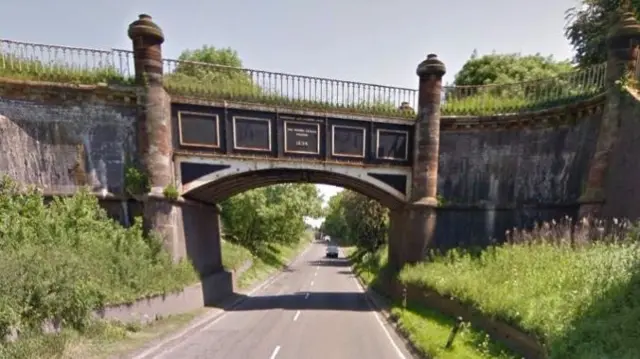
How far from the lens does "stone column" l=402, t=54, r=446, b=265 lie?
48.1ft

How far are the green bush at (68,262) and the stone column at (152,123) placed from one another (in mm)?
592

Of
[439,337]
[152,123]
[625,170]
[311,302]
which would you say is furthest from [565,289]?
[152,123]

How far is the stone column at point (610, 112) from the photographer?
11219 millimetres

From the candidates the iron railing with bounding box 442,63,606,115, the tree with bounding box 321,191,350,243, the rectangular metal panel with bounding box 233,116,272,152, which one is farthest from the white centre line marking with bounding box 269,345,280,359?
the tree with bounding box 321,191,350,243

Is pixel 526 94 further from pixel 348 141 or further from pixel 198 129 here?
pixel 198 129

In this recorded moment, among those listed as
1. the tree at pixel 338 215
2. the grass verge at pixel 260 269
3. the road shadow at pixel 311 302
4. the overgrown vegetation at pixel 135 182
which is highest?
the overgrown vegetation at pixel 135 182

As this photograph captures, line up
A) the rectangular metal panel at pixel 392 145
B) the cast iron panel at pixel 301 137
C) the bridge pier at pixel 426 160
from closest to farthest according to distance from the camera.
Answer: the cast iron panel at pixel 301 137 < the bridge pier at pixel 426 160 < the rectangular metal panel at pixel 392 145

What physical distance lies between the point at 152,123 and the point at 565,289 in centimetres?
1293

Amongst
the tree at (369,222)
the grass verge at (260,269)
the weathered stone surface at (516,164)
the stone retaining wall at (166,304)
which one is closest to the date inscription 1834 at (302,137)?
the weathered stone surface at (516,164)

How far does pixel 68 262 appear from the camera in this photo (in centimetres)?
804

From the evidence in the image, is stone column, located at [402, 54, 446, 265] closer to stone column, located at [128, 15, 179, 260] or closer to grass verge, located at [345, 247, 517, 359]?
grass verge, located at [345, 247, 517, 359]

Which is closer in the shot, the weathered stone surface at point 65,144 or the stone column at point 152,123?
the weathered stone surface at point 65,144

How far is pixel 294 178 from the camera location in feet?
53.3

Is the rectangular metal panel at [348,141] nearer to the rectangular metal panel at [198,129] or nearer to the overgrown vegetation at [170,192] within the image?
the rectangular metal panel at [198,129]
